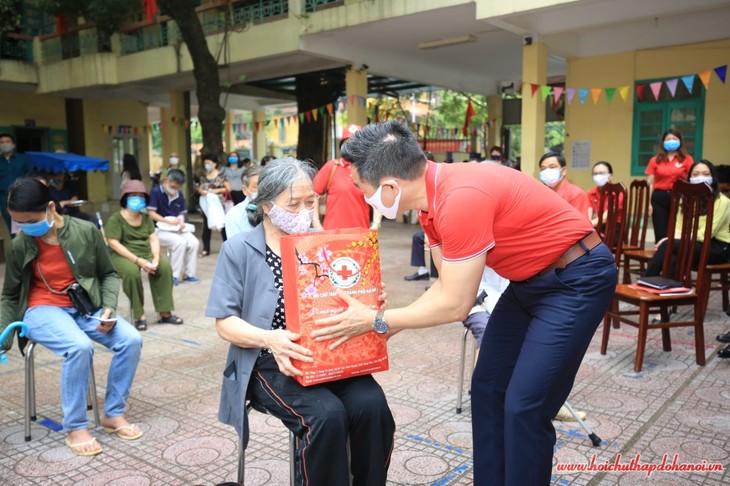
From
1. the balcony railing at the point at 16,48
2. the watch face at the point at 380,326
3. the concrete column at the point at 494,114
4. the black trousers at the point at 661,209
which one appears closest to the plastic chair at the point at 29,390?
the watch face at the point at 380,326

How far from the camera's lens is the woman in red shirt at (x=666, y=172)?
7.28 metres

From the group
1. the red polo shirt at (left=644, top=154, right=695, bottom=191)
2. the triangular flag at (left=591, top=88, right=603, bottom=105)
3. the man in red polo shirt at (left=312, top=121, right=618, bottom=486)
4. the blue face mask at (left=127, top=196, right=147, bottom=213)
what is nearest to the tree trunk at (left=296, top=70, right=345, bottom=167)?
the triangular flag at (left=591, top=88, right=603, bottom=105)

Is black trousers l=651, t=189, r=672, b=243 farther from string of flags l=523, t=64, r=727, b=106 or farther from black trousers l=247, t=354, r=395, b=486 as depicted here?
black trousers l=247, t=354, r=395, b=486

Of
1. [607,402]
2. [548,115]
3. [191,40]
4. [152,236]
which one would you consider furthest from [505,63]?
[607,402]

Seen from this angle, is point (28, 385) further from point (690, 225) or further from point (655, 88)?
point (655, 88)

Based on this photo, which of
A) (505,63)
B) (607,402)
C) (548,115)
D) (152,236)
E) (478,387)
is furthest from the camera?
(548,115)

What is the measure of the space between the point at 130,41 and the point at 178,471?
1500cm

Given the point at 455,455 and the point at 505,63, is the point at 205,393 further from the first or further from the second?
the point at 505,63

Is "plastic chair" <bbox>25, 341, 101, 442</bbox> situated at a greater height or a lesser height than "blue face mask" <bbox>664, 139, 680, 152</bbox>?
lesser

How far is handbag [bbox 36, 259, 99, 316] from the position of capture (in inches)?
134

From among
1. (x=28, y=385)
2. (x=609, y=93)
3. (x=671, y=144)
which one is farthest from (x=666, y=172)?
(x=28, y=385)

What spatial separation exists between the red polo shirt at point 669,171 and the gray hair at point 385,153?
20.7ft

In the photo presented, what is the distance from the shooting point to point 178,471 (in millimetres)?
2943

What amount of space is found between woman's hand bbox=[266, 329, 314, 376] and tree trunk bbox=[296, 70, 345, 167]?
12.4 m
